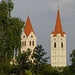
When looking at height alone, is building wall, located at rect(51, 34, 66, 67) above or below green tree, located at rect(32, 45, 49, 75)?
above

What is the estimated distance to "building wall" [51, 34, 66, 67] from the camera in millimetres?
133875

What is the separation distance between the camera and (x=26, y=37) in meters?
128

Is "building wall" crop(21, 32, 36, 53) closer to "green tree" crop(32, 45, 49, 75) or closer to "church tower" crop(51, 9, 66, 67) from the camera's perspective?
"church tower" crop(51, 9, 66, 67)

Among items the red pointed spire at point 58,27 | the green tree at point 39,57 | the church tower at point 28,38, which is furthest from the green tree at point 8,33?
the red pointed spire at point 58,27

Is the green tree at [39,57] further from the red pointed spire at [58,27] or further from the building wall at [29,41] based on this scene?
the red pointed spire at [58,27]

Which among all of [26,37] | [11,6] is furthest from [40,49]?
[26,37]

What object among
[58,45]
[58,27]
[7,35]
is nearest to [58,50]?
[58,45]

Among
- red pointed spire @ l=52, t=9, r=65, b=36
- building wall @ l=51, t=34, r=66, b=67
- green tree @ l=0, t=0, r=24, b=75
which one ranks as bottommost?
green tree @ l=0, t=0, r=24, b=75

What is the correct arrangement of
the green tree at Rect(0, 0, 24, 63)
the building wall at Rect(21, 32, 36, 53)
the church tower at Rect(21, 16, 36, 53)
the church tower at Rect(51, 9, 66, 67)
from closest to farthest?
the green tree at Rect(0, 0, 24, 63), the building wall at Rect(21, 32, 36, 53), the church tower at Rect(21, 16, 36, 53), the church tower at Rect(51, 9, 66, 67)

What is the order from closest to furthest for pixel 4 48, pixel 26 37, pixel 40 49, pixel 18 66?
1. pixel 4 48
2. pixel 18 66
3. pixel 40 49
4. pixel 26 37

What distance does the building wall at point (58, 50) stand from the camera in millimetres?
133875

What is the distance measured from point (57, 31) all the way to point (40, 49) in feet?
196

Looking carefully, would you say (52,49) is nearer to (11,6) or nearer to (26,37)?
(26,37)

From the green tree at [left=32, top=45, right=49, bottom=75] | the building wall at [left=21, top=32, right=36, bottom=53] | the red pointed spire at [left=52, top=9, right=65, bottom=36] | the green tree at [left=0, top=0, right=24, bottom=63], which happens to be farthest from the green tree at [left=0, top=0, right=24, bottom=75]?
the red pointed spire at [left=52, top=9, right=65, bottom=36]
